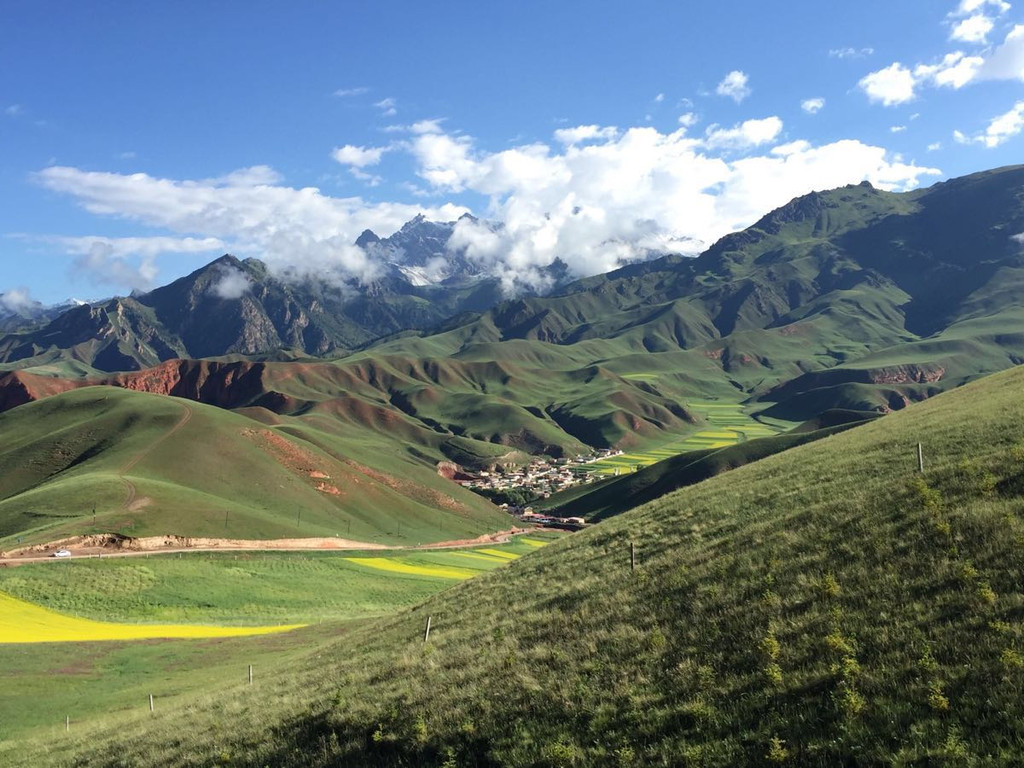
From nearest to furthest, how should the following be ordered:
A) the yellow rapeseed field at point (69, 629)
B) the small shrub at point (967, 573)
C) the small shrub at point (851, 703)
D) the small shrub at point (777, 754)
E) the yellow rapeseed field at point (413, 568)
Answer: the small shrub at point (777, 754) < the small shrub at point (851, 703) < the small shrub at point (967, 573) < the yellow rapeseed field at point (69, 629) < the yellow rapeseed field at point (413, 568)

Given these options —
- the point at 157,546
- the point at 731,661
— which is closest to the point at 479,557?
the point at 157,546

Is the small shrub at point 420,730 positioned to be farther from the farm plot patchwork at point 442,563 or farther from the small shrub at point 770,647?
the farm plot patchwork at point 442,563

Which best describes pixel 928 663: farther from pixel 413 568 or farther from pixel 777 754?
pixel 413 568

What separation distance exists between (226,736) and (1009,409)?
120 ft

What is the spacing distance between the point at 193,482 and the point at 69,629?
238 feet

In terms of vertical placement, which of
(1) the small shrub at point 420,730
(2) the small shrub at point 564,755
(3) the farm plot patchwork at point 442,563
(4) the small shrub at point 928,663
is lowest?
(3) the farm plot patchwork at point 442,563

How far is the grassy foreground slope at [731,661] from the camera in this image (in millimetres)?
11812

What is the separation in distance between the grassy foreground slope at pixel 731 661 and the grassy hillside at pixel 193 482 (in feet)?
278

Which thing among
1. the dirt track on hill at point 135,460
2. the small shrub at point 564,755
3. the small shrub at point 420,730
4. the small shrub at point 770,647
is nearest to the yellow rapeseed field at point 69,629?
the dirt track on hill at point 135,460

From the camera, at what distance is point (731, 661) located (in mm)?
14664

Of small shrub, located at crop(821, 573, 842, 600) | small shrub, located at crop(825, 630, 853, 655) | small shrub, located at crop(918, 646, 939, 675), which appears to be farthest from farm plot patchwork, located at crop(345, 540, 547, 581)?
small shrub, located at crop(918, 646, 939, 675)

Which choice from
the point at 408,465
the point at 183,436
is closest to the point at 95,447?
the point at 183,436

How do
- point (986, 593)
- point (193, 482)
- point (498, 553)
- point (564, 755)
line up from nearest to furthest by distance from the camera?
1. point (564, 755)
2. point (986, 593)
3. point (193, 482)
4. point (498, 553)

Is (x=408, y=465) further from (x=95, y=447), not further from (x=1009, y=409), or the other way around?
(x=1009, y=409)
